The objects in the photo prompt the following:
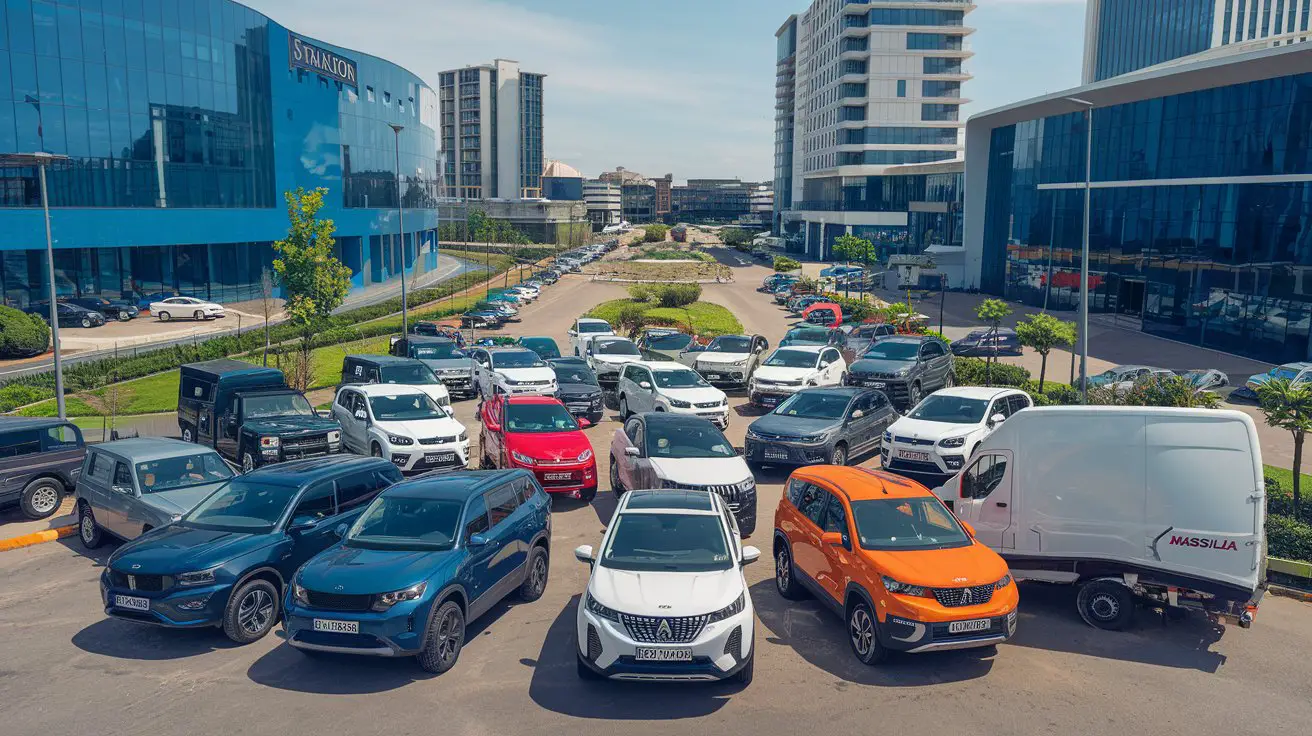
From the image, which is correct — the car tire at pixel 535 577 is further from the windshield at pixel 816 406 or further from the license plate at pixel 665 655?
the windshield at pixel 816 406

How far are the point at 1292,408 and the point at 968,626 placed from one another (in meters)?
8.34

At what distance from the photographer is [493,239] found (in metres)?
120

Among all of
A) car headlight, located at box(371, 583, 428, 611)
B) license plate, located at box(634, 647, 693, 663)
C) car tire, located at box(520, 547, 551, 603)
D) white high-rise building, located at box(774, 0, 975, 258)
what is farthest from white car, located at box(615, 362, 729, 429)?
white high-rise building, located at box(774, 0, 975, 258)

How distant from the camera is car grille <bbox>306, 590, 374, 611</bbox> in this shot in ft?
28.6

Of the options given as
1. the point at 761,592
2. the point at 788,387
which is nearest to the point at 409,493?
the point at 761,592

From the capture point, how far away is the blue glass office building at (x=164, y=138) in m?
42.7

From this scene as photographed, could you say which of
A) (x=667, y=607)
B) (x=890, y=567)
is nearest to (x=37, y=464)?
(x=667, y=607)

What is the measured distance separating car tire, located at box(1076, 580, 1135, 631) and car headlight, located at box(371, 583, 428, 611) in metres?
7.48

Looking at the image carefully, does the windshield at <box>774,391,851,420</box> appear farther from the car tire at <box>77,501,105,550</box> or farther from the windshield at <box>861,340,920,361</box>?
the car tire at <box>77,501,105,550</box>

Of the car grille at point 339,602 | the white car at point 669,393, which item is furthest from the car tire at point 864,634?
the white car at point 669,393

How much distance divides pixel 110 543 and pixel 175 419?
10986 millimetres

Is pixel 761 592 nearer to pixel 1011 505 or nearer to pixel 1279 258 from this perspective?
pixel 1011 505

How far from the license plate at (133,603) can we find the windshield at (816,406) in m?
12.0

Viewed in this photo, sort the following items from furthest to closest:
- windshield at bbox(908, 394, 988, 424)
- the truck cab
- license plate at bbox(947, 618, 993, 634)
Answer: windshield at bbox(908, 394, 988, 424) < the truck cab < license plate at bbox(947, 618, 993, 634)
